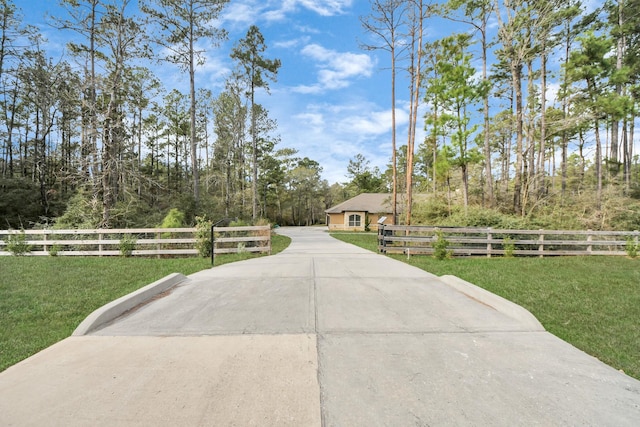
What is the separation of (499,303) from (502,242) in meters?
5.99

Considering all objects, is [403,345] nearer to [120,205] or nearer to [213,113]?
[120,205]

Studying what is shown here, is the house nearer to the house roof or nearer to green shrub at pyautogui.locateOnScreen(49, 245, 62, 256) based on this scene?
the house roof

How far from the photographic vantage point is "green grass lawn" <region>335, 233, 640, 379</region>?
3.12m

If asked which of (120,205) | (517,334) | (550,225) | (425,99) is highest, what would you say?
(425,99)

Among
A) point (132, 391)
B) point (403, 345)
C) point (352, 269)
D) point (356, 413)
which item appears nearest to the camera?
point (356, 413)

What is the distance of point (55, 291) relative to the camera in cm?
492

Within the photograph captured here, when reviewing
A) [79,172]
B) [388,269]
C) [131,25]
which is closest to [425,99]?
[388,269]

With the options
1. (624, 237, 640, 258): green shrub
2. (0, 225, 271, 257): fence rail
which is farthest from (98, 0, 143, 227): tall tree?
(624, 237, 640, 258): green shrub

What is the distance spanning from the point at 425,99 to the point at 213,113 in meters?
20.1

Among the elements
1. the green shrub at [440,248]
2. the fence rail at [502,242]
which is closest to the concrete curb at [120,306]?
the fence rail at [502,242]

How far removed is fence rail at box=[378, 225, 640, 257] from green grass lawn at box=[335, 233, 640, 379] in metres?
1.03

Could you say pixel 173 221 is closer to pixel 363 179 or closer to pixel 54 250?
pixel 54 250

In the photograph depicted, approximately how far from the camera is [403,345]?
2.99 meters

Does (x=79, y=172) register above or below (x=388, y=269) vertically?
above
